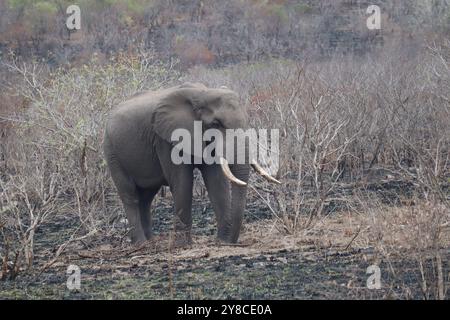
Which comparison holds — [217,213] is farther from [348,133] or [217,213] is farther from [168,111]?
[348,133]

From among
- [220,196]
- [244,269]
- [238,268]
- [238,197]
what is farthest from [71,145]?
[244,269]

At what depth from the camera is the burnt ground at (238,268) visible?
33.5ft

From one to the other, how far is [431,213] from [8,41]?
31.1m

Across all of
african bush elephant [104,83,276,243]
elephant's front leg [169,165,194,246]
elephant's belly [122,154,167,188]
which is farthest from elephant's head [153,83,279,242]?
elephant's belly [122,154,167,188]

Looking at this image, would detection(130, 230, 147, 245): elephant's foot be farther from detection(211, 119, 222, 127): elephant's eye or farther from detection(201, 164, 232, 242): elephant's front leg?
detection(211, 119, 222, 127): elephant's eye

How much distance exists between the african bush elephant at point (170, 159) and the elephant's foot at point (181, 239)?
0.01 meters

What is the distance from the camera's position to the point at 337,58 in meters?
32.2

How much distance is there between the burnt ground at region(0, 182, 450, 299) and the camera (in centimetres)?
1020

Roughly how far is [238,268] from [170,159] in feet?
7.60

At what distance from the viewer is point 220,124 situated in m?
12.9

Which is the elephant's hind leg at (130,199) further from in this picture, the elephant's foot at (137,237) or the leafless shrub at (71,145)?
the leafless shrub at (71,145)

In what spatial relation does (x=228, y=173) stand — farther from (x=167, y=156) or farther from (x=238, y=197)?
(x=167, y=156)
